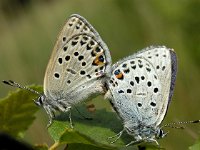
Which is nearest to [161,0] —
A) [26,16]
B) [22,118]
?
[22,118]

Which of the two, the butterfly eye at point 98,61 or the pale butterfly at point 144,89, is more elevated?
the butterfly eye at point 98,61

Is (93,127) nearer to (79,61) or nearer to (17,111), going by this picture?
(17,111)

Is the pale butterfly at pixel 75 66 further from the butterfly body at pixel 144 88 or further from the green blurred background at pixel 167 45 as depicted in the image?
the green blurred background at pixel 167 45

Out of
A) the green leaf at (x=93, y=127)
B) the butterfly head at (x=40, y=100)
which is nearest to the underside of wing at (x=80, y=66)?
the butterfly head at (x=40, y=100)

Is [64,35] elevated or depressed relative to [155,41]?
elevated

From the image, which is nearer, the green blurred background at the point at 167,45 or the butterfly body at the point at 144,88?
the butterfly body at the point at 144,88

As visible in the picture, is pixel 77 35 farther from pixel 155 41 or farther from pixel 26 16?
pixel 26 16

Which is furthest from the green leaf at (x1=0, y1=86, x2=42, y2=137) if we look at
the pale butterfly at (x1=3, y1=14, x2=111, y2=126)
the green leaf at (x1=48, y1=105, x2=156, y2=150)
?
the pale butterfly at (x1=3, y1=14, x2=111, y2=126)

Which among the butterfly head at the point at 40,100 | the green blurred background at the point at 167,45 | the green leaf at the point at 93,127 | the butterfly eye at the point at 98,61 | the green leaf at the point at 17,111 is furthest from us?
the green blurred background at the point at 167,45
